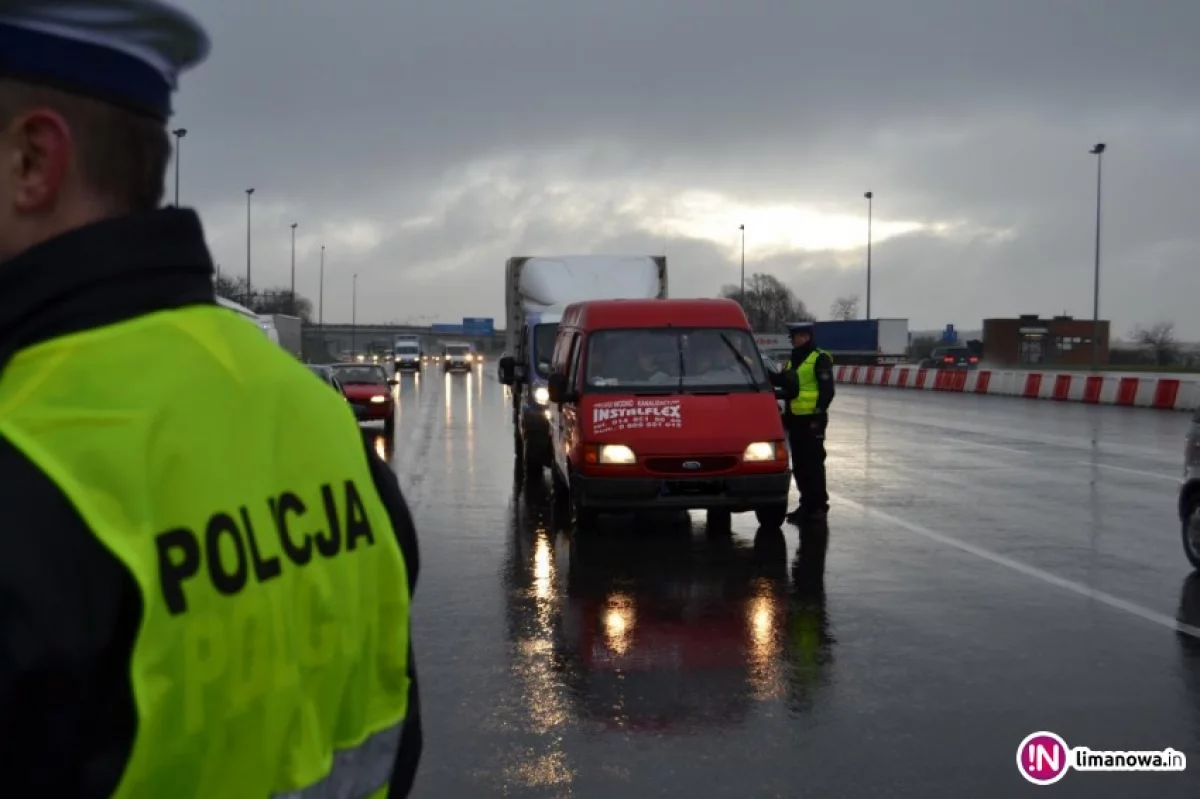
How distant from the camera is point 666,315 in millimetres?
12477

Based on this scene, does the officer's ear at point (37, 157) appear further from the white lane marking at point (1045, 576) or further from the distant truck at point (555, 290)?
the distant truck at point (555, 290)

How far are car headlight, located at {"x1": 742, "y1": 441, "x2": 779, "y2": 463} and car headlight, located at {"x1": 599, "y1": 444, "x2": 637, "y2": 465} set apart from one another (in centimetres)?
104

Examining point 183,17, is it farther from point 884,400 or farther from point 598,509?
point 884,400

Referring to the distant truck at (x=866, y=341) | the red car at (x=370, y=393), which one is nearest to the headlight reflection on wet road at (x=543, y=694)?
the red car at (x=370, y=393)

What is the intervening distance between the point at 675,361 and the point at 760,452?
1560mm

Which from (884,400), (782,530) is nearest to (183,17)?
(782,530)

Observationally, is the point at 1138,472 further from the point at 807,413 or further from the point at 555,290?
the point at 555,290

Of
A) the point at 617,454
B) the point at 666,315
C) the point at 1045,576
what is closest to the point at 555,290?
the point at 666,315

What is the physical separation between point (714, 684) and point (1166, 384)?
29295 millimetres

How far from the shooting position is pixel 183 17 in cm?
142

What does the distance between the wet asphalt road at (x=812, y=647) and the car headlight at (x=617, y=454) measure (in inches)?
31.0

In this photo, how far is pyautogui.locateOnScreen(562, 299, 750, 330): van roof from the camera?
12.4 m

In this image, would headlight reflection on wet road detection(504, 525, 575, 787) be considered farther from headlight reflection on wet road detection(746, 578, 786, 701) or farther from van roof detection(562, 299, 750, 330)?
van roof detection(562, 299, 750, 330)

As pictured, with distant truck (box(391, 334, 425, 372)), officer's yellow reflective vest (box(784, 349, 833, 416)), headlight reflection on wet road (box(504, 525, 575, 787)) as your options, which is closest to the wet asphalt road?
headlight reflection on wet road (box(504, 525, 575, 787))
